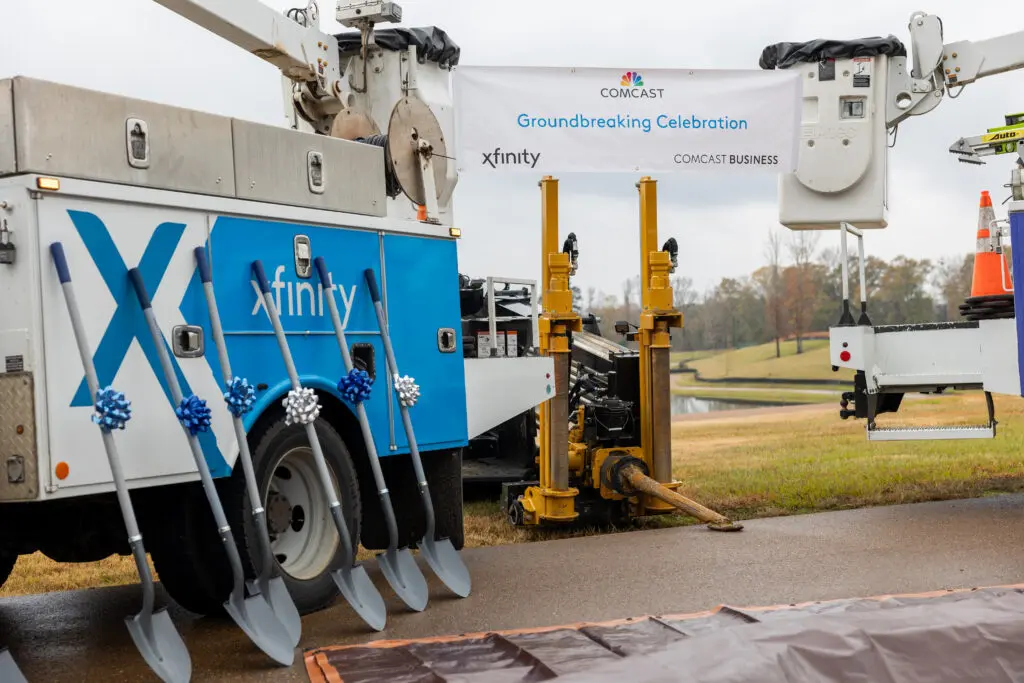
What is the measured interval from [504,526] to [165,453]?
13.9ft

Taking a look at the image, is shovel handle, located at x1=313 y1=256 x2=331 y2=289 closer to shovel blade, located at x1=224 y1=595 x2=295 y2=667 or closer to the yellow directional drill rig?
shovel blade, located at x1=224 y1=595 x2=295 y2=667

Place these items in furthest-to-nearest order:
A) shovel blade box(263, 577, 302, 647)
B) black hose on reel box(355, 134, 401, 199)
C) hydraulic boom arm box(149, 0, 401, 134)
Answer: hydraulic boom arm box(149, 0, 401, 134) → black hose on reel box(355, 134, 401, 199) → shovel blade box(263, 577, 302, 647)

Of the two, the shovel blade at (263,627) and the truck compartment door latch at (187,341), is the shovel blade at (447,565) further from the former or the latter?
the truck compartment door latch at (187,341)

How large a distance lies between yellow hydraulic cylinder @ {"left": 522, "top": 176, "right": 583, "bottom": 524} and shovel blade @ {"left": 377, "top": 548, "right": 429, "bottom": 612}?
2.27 m

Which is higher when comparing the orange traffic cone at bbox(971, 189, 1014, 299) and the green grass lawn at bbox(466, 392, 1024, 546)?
the orange traffic cone at bbox(971, 189, 1014, 299)

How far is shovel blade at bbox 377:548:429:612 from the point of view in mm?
6898

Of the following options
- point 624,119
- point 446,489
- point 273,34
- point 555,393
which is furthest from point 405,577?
point 624,119

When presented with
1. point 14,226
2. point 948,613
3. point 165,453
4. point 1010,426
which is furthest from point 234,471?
point 1010,426

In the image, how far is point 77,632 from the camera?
6.58 metres

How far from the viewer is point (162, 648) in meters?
5.46

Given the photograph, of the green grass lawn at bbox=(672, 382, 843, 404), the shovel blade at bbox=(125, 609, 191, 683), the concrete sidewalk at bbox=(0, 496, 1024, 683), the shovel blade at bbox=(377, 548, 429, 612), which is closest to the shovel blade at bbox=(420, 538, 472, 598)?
the concrete sidewalk at bbox=(0, 496, 1024, 683)

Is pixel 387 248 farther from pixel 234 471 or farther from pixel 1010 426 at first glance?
pixel 1010 426

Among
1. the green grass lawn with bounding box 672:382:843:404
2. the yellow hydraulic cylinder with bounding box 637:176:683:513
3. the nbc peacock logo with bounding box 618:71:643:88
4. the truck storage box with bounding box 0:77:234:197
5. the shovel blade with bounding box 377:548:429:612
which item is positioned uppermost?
the nbc peacock logo with bounding box 618:71:643:88

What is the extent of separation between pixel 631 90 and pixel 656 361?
2.42 meters
